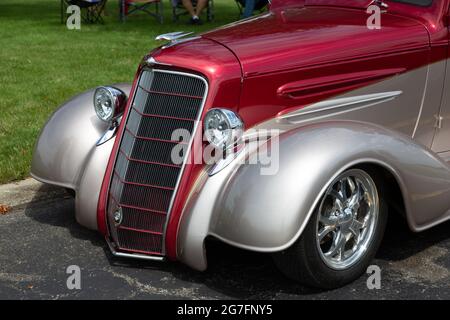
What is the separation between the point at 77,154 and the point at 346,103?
1.59 meters

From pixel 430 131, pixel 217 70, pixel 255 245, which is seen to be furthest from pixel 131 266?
pixel 430 131

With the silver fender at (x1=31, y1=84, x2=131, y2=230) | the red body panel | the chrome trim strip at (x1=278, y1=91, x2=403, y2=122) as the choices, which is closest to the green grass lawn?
the silver fender at (x1=31, y1=84, x2=131, y2=230)

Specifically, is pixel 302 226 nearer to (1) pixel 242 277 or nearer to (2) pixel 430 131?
(1) pixel 242 277

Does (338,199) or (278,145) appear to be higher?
(278,145)

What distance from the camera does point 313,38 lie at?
4.23 meters

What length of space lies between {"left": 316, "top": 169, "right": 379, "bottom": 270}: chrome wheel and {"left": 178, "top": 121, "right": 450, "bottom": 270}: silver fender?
16cm

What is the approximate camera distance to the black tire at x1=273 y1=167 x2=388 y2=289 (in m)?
3.66

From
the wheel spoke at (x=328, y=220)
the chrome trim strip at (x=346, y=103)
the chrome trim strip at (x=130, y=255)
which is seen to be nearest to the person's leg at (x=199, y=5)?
the chrome trim strip at (x=346, y=103)

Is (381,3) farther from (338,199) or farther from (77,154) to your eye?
(77,154)

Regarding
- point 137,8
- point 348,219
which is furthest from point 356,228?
point 137,8

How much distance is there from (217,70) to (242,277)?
1085mm

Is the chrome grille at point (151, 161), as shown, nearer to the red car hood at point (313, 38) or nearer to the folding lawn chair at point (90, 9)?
the red car hood at point (313, 38)

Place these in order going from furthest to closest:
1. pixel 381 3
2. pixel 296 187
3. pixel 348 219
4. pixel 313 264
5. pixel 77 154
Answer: pixel 381 3 → pixel 77 154 → pixel 348 219 → pixel 313 264 → pixel 296 187
